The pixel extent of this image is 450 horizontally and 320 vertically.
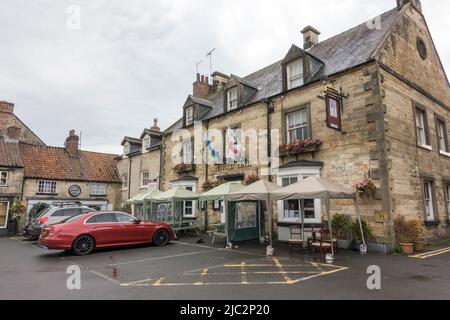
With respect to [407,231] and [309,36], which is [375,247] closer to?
[407,231]

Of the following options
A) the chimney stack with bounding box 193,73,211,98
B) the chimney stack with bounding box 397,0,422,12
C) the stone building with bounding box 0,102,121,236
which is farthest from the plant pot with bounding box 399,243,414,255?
the stone building with bounding box 0,102,121,236

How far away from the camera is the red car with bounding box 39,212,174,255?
10.8 meters

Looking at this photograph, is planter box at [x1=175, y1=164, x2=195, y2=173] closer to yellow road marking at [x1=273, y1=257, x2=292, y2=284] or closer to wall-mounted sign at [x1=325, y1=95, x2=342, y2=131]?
wall-mounted sign at [x1=325, y1=95, x2=342, y2=131]

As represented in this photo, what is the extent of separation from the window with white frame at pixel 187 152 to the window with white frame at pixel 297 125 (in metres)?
7.91

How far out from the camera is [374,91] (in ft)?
38.3

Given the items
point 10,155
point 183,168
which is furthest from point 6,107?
point 183,168

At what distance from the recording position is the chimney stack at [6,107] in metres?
27.2

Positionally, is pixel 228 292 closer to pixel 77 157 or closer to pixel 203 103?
pixel 203 103

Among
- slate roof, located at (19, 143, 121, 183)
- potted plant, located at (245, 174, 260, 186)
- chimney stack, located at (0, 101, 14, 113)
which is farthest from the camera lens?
chimney stack, located at (0, 101, 14, 113)

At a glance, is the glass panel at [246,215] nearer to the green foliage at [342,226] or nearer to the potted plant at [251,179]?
the potted plant at [251,179]

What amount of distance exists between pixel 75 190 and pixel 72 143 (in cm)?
495

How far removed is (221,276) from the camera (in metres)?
7.55

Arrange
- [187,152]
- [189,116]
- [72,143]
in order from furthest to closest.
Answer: [72,143], [189,116], [187,152]

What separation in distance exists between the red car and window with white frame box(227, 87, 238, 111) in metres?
8.54
